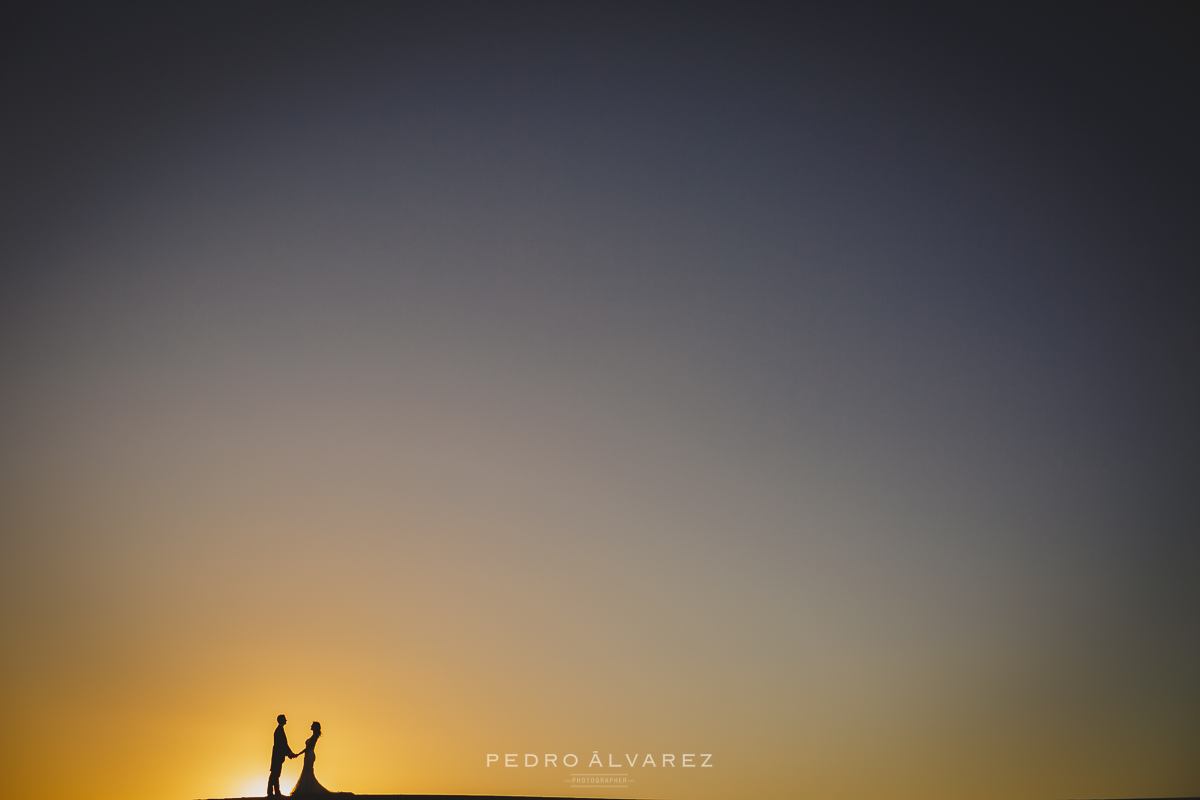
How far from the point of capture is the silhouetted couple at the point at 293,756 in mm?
7281

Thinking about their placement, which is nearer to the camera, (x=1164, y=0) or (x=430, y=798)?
(x=430, y=798)

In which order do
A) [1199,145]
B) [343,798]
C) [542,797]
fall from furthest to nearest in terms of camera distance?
[1199,145] < [542,797] < [343,798]

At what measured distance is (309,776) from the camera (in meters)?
7.39

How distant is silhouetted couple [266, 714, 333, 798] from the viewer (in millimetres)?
7281

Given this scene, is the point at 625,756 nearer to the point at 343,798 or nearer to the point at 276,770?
the point at 343,798

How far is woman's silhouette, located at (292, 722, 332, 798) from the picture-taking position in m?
7.26

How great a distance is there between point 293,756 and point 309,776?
1.21ft

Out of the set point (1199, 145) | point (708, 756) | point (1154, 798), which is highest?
point (1199, 145)

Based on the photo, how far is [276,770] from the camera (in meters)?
7.39

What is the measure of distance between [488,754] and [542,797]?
0.87m

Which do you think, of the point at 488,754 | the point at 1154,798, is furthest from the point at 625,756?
the point at 1154,798

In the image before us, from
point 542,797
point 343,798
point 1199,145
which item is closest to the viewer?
point 343,798

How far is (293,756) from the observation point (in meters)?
7.61

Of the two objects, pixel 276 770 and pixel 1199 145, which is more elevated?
pixel 1199 145
